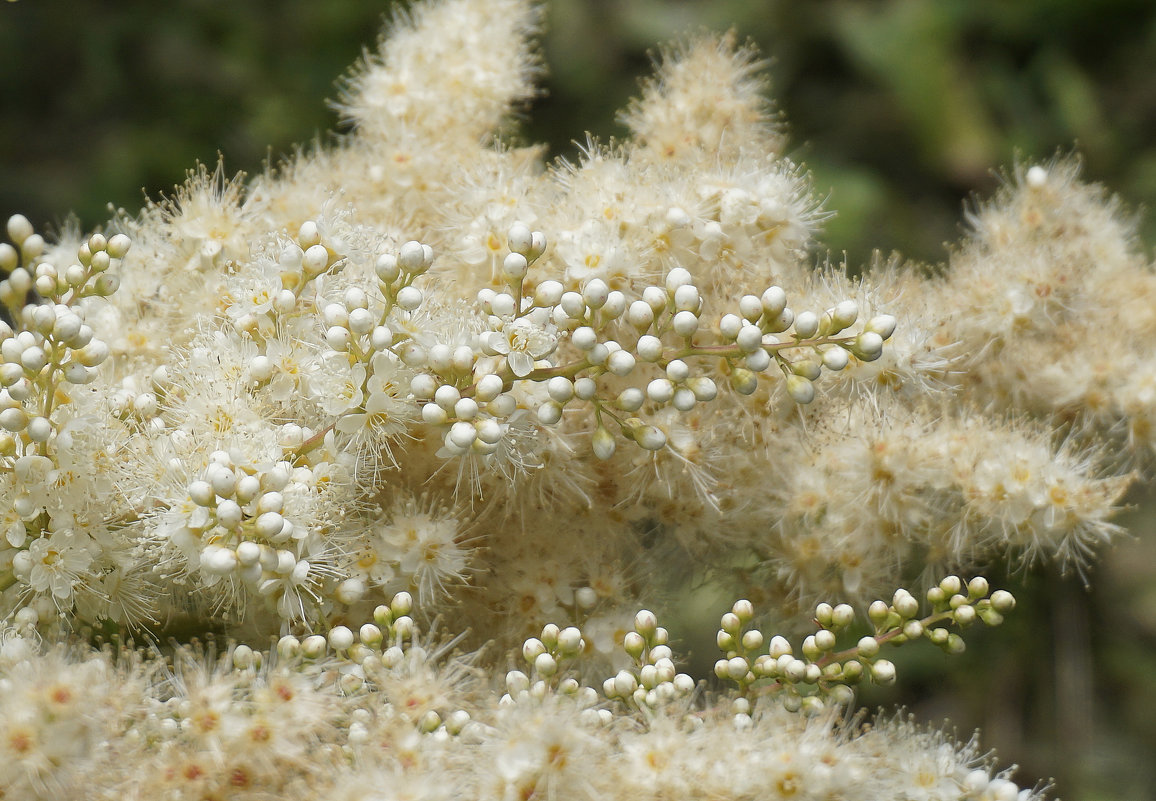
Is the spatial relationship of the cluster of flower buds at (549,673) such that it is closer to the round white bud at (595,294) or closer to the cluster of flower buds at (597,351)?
the cluster of flower buds at (597,351)

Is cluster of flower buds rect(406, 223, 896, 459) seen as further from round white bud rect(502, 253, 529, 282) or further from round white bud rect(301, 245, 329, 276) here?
round white bud rect(301, 245, 329, 276)

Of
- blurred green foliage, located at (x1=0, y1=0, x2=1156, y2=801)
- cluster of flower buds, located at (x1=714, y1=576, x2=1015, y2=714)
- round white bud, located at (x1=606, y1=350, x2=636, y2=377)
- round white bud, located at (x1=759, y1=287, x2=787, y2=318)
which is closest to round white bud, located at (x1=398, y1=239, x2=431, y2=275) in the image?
round white bud, located at (x1=606, y1=350, x2=636, y2=377)

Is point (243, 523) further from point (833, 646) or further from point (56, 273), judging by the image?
point (833, 646)

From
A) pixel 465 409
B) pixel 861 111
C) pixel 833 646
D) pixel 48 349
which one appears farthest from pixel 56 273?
pixel 861 111

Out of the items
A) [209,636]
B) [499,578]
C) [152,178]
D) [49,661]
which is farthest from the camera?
[152,178]

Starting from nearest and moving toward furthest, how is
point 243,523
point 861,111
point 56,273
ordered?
point 243,523 → point 56,273 → point 861,111

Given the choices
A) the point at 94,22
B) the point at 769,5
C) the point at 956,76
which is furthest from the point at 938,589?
the point at 94,22

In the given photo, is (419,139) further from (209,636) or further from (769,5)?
(769,5)
